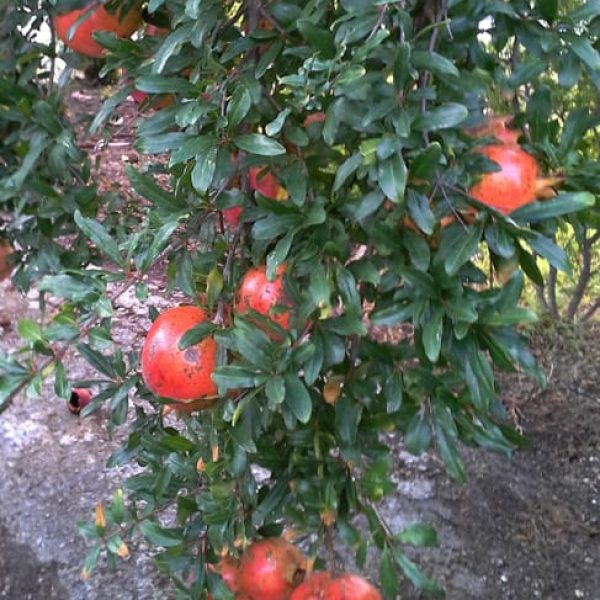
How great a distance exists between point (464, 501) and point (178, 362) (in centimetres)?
161

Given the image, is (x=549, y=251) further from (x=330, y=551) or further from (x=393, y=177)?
(x=330, y=551)

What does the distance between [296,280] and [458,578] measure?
1.40 meters

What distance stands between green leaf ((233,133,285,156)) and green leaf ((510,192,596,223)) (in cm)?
26

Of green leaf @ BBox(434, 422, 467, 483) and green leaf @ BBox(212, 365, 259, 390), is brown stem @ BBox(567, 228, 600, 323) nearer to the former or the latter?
green leaf @ BBox(434, 422, 467, 483)

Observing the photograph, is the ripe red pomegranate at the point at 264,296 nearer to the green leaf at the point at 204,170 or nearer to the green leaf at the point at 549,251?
the green leaf at the point at 204,170

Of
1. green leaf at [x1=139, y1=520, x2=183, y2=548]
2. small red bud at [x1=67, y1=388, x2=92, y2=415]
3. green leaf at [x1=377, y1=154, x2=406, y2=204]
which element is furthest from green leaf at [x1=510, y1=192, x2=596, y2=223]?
small red bud at [x1=67, y1=388, x2=92, y2=415]

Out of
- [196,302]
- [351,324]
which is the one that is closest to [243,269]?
[196,302]

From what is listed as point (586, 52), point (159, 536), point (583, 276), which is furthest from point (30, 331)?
point (583, 276)

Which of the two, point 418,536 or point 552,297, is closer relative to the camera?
point 418,536

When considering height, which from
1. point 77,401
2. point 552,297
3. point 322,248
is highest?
point 322,248

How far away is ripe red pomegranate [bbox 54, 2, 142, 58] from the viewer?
45.1 inches

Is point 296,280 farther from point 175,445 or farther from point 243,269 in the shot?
point 175,445

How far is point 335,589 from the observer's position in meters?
0.98

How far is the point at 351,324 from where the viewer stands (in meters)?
0.88
